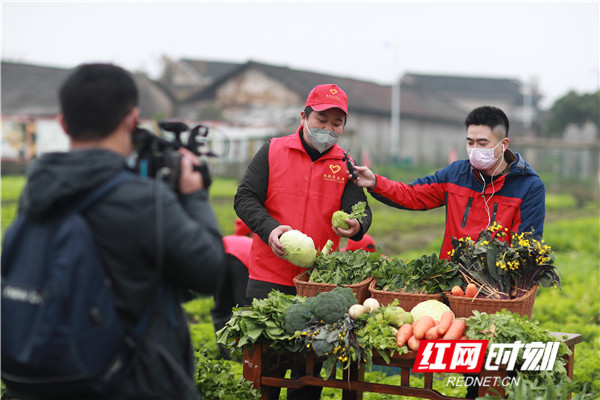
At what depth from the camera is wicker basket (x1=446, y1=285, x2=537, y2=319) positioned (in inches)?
156

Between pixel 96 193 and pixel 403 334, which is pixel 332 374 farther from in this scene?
pixel 96 193

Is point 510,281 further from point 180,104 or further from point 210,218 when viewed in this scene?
point 180,104

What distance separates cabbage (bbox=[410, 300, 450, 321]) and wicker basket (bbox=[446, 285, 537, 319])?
0.25ft

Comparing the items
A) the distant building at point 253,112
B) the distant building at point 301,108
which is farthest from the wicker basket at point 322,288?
the distant building at point 301,108

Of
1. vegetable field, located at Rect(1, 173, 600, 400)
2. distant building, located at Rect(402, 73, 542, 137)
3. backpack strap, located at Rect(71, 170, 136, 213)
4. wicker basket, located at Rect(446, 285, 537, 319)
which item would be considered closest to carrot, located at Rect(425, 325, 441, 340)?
wicker basket, located at Rect(446, 285, 537, 319)

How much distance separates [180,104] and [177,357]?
37092 mm

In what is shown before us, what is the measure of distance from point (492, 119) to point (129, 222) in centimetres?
295

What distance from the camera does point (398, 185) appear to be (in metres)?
4.76

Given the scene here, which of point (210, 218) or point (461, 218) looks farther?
point (461, 218)

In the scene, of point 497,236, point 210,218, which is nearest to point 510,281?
point 497,236

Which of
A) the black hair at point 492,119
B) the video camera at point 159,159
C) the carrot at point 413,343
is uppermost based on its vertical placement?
the black hair at point 492,119

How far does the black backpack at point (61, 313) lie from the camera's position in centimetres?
217

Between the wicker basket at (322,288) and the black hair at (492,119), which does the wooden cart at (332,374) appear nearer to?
the wicker basket at (322,288)

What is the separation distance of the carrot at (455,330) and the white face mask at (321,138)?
148 cm
